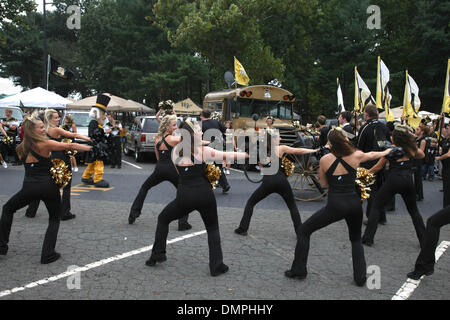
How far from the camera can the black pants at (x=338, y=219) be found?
14.5 feet

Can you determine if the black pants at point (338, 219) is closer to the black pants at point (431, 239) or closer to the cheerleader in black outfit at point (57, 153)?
the black pants at point (431, 239)

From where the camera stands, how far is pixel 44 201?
5094 mm

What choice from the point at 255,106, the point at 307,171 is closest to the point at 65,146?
the point at 307,171

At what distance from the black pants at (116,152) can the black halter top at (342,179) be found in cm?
1149

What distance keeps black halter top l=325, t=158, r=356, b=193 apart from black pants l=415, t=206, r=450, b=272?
105cm

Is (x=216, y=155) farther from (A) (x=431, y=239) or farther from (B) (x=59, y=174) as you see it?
(A) (x=431, y=239)

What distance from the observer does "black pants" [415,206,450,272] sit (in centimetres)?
464

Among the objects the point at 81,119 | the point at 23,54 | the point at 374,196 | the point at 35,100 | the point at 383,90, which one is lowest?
the point at 374,196

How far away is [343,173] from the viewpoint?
14.7 ft

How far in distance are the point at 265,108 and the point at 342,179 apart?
35.5 feet

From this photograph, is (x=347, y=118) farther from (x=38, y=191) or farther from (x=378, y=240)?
(x=38, y=191)

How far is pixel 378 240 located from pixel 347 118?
2793mm
